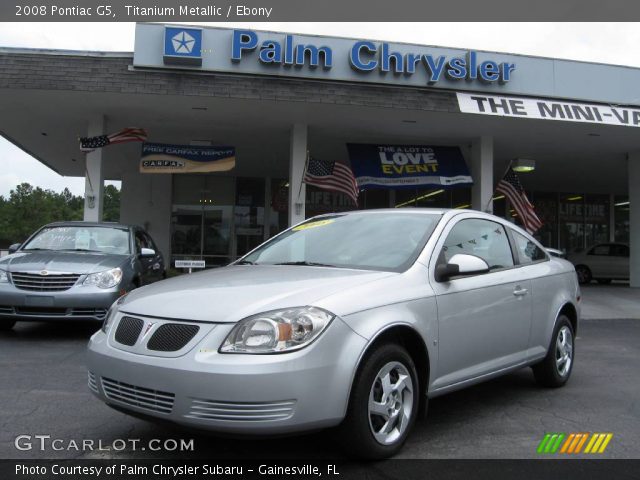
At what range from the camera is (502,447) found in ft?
12.2

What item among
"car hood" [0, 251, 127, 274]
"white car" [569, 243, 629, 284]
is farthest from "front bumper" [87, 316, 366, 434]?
"white car" [569, 243, 629, 284]

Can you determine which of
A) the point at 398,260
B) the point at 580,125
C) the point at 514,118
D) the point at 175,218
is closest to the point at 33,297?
the point at 398,260

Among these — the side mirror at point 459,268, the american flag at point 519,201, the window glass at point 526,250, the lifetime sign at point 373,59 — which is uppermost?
the lifetime sign at point 373,59

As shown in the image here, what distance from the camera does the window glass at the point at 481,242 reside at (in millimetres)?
4375

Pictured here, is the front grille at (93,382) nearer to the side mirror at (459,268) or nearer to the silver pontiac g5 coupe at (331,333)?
the silver pontiac g5 coupe at (331,333)

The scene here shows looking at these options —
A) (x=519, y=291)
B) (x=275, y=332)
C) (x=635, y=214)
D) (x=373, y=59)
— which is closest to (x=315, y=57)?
(x=373, y=59)

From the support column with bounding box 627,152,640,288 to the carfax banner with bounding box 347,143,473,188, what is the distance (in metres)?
5.75

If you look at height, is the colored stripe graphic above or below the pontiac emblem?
below

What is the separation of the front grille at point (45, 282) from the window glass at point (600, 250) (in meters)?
18.9

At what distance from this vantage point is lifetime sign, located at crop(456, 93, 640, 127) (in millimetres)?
12906

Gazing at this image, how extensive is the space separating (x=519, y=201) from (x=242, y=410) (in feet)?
47.6

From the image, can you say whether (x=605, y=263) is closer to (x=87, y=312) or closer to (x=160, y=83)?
(x=160, y=83)

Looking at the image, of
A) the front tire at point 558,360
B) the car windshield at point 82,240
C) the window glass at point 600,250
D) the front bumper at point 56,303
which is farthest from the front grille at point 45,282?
the window glass at point 600,250

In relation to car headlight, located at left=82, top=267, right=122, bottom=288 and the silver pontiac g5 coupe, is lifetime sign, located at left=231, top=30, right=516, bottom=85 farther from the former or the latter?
the silver pontiac g5 coupe
